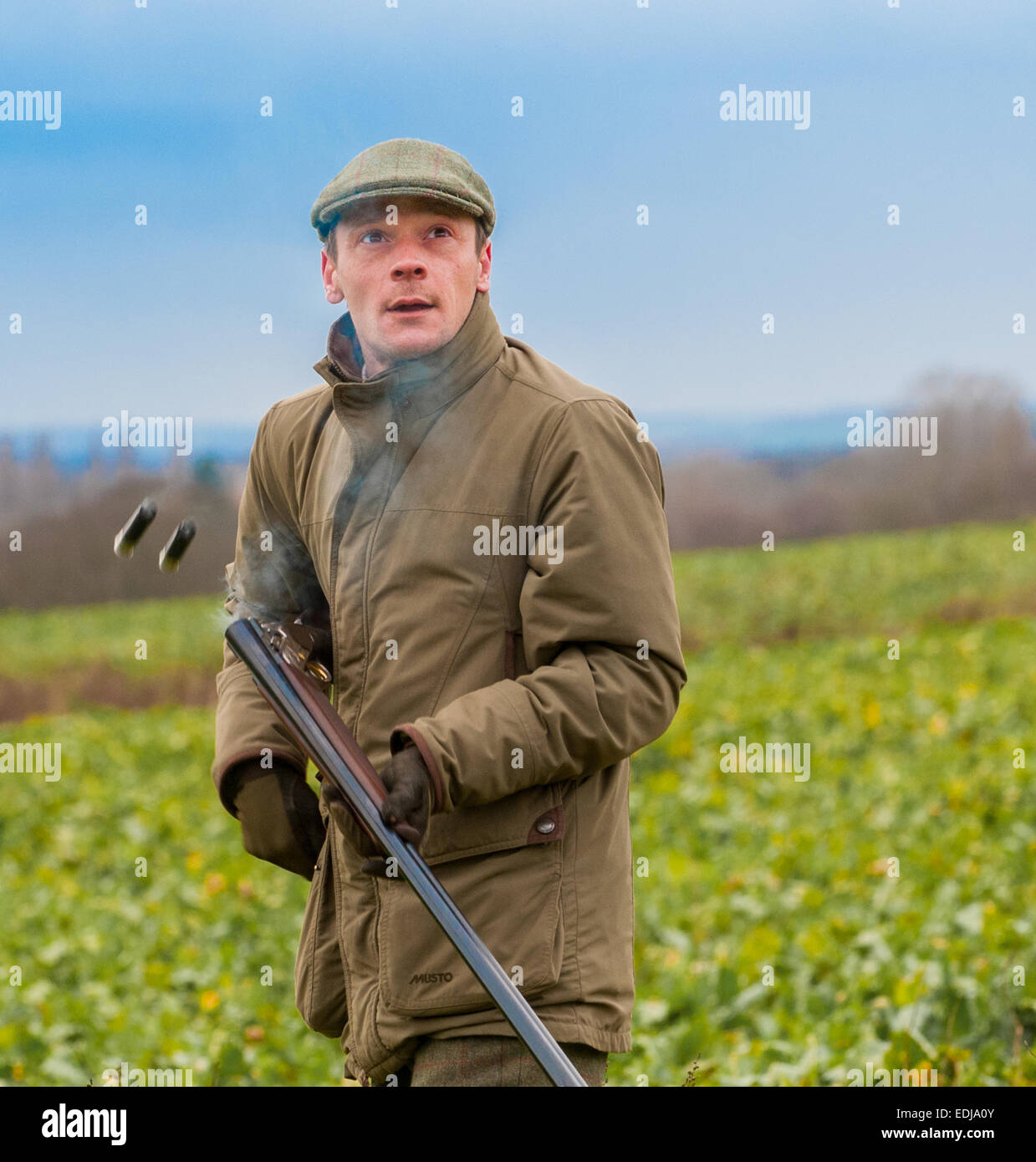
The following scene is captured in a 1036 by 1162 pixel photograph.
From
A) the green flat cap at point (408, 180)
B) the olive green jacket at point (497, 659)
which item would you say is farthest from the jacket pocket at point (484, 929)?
the green flat cap at point (408, 180)

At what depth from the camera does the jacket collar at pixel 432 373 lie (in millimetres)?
2186

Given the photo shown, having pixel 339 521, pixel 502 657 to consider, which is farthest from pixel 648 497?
pixel 339 521

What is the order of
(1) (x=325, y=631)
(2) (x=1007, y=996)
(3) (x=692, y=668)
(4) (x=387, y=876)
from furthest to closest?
(3) (x=692, y=668), (2) (x=1007, y=996), (1) (x=325, y=631), (4) (x=387, y=876)

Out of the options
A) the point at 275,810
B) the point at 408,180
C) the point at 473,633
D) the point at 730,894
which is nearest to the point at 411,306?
the point at 408,180

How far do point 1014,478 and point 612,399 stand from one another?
23547 mm

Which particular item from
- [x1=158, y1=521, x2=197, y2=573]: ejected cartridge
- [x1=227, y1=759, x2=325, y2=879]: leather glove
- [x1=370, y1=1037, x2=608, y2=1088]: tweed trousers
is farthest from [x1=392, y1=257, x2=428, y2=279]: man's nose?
[x1=370, y1=1037, x2=608, y2=1088]: tweed trousers

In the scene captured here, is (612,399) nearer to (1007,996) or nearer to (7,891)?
(1007,996)

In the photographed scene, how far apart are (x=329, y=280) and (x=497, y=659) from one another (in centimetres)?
72

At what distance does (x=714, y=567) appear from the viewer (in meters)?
19.7

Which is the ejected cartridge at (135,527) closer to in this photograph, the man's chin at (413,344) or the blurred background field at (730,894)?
the man's chin at (413,344)

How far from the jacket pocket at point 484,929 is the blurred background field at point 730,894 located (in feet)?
6.46

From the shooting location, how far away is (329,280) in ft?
7.72

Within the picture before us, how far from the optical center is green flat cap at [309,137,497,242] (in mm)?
2154

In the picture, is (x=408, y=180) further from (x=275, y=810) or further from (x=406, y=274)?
(x=275, y=810)
